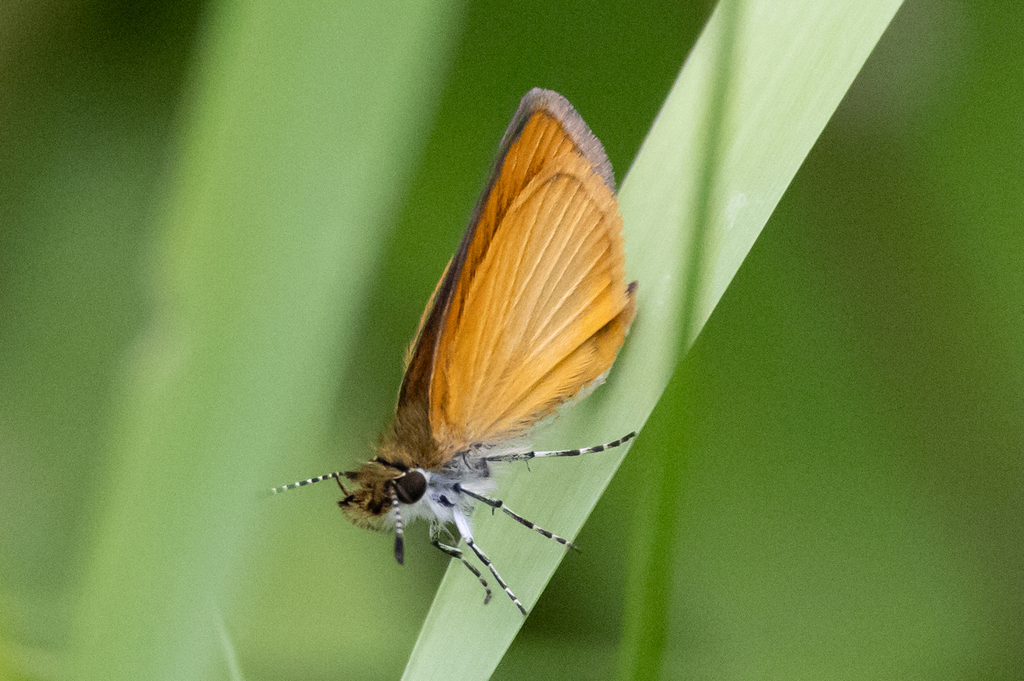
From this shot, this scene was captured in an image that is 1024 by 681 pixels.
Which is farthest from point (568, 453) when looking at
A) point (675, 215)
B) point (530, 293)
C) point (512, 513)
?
point (675, 215)

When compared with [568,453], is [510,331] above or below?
above

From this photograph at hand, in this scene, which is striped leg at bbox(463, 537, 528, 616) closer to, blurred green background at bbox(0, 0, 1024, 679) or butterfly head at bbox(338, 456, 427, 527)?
butterfly head at bbox(338, 456, 427, 527)

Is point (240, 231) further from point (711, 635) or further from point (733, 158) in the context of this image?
point (711, 635)

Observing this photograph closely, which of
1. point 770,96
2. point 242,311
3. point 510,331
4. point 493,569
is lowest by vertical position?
point 242,311

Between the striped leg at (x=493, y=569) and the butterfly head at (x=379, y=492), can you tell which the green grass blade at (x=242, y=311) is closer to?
the striped leg at (x=493, y=569)

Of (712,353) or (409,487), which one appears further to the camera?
(712,353)

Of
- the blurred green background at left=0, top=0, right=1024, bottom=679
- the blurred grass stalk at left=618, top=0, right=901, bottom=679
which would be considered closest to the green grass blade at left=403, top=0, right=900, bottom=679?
the blurred grass stalk at left=618, top=0, right=901, bottom=679

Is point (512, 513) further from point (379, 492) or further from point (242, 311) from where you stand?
point (242, 311)
